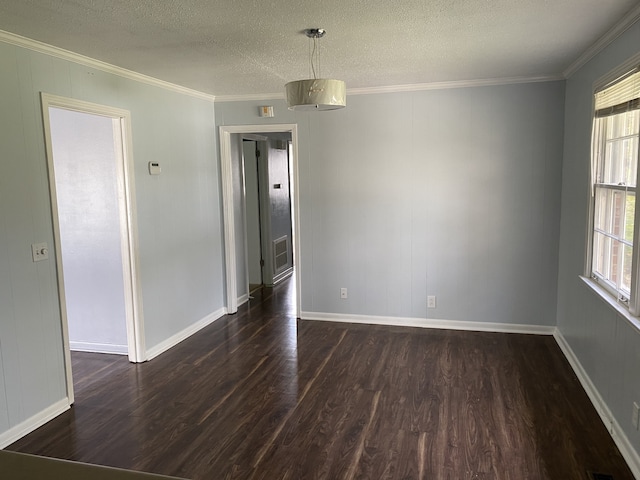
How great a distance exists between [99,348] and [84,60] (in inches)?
96.6

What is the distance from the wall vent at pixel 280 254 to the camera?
6.99 metres

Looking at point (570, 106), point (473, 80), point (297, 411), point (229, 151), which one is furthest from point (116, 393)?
point (570, 106)

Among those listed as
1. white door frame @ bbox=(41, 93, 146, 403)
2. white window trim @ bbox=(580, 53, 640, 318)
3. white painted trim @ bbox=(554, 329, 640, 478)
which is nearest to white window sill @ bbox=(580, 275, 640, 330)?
white window trim @ bbox=(580, 53, 640, 318)

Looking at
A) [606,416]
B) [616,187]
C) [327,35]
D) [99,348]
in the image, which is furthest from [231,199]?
[606,416]

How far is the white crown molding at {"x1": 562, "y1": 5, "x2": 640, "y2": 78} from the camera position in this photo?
2.57 m

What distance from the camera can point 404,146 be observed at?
4746 millimetres

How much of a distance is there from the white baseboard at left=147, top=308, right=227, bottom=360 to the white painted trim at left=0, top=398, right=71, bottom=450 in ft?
3.13

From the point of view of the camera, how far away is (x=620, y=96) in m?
2.88

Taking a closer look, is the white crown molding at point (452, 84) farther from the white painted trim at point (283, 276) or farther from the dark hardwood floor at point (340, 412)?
the white painted trim at point (283, 276)

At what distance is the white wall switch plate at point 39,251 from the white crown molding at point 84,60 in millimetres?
1222

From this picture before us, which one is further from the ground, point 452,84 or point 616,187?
point 452,84

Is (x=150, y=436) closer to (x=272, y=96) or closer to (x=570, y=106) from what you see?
(x=272, y=96)

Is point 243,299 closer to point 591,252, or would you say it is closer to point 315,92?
point 315,92

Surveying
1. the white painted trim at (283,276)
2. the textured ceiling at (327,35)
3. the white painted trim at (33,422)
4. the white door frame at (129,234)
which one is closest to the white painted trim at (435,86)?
the textured ceiling at (327,35)
